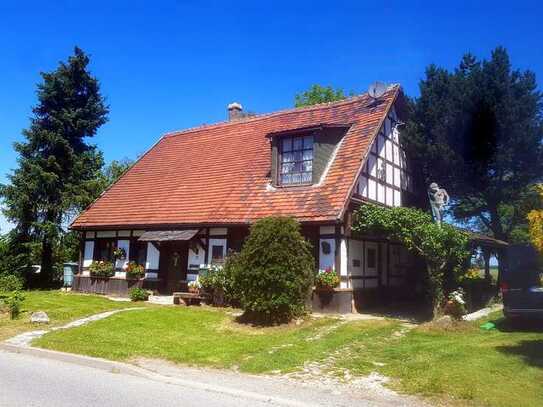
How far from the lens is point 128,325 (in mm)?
12547

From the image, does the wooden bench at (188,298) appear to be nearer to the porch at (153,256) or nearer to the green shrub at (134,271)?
the porch at (153,256)

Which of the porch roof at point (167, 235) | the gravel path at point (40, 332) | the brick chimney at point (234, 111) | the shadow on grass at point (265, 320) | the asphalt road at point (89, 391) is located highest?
the brick chimney at point (234, 111)

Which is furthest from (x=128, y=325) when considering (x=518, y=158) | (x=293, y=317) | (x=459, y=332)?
(x=518, y=158)

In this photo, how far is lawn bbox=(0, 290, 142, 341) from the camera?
12592 mm

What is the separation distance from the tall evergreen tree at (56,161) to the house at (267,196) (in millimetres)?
2995

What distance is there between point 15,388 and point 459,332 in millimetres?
9779

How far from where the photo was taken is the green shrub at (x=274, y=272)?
511 inches

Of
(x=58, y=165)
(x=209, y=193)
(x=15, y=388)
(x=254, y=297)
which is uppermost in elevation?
(x=58, y=165)

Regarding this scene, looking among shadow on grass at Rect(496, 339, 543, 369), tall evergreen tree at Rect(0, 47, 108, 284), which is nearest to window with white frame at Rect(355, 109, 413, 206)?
shadow on grass at Rect(496, 339, 543, 369)

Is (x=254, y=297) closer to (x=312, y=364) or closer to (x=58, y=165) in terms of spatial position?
(x=312, y=364)

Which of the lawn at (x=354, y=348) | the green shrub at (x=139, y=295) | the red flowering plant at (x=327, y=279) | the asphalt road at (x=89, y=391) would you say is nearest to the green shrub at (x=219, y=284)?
the lawn at (x=354, y=348)

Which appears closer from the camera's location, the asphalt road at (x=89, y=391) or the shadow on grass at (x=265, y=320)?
the asphalt road at (x=89, y=391)

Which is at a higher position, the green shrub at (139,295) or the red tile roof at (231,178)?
the red tile roof at (231,178)

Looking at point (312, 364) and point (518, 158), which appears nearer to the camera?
point (312, 364)
